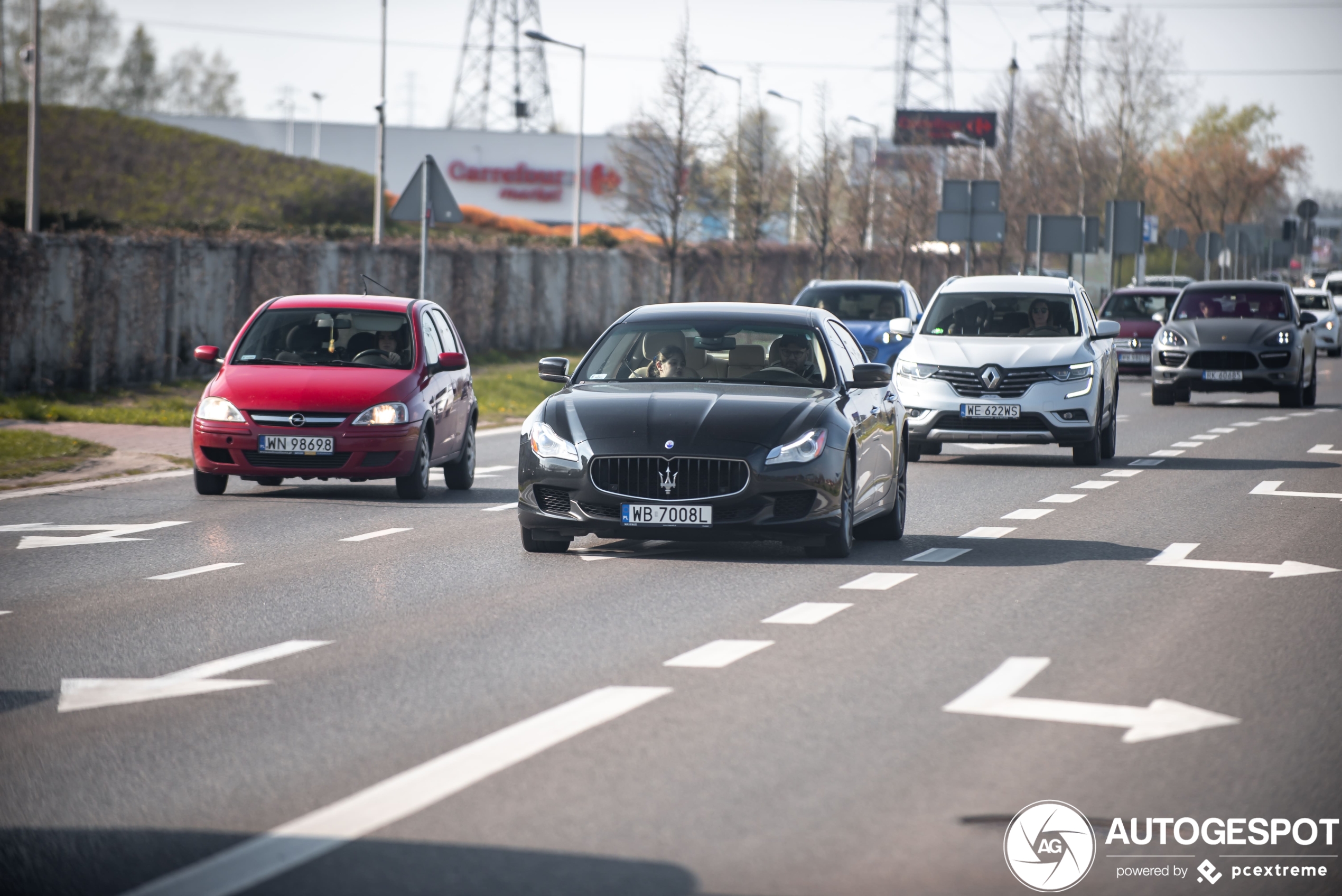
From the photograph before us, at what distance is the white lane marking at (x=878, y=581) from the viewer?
10.5 meters

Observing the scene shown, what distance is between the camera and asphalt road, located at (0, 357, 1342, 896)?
16.8 feet

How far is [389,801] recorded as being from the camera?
18.4 feet

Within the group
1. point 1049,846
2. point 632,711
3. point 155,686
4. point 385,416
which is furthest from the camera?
point 385,416

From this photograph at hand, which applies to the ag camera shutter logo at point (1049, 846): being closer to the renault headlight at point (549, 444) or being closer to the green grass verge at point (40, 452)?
the renault headlight at point (549, 444)

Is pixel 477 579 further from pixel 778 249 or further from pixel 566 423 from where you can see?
pixel 778 249

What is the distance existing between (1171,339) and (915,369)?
1194 centimetres

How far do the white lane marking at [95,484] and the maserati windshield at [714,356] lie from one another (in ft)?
18.8

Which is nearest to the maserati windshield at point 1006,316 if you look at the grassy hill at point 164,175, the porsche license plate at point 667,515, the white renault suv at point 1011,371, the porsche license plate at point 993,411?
the white renault suv at point 1011,371

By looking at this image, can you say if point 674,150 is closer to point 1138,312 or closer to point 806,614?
point 1138,312

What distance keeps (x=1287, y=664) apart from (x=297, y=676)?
158 inches

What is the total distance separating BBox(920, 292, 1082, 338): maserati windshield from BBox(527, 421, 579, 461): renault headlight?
9217 millimetres

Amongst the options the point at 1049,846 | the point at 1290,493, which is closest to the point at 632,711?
the point at 1049,846

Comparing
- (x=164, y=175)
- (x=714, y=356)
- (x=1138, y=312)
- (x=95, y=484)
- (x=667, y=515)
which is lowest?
(x=95, y=484)

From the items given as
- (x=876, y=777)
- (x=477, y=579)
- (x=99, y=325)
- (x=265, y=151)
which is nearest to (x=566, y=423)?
(x=477, y=579)
